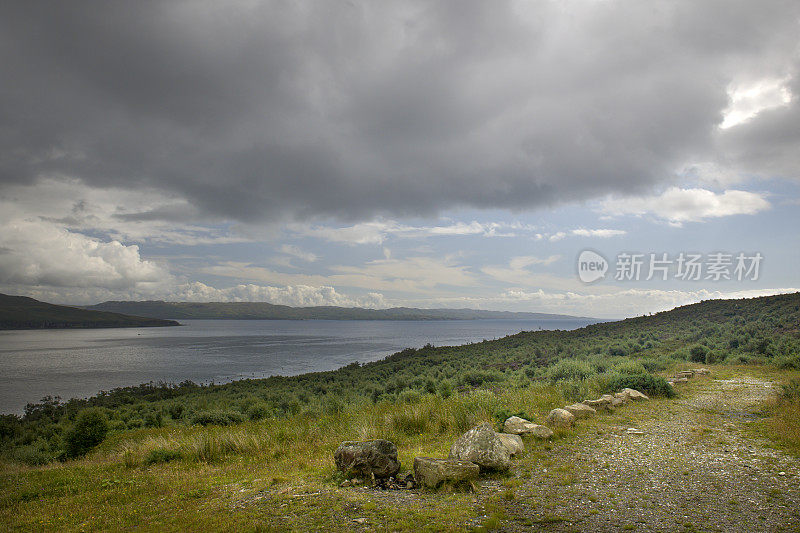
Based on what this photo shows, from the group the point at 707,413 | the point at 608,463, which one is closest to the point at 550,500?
the point at 608,463

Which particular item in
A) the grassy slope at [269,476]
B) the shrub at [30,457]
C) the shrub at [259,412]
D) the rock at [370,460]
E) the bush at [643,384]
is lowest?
the shrub at [30,457]

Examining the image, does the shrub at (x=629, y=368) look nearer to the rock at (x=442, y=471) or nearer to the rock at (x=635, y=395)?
the rock at (x=635, y=395)

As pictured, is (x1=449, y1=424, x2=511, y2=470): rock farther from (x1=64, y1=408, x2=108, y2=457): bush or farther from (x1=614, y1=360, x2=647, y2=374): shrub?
(x1=64, y1=408, x2=108, y2=457): bush

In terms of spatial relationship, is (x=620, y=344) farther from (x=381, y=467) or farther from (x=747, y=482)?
(x=381, y=467)

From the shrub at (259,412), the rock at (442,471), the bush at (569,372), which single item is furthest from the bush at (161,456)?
the bush at (569,372)

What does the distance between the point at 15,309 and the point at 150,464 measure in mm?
270738

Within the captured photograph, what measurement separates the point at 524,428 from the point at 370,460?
13.0 feet

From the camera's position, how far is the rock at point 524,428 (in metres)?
8.47

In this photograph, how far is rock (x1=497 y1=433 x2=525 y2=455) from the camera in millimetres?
7564

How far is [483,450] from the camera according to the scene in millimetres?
6688

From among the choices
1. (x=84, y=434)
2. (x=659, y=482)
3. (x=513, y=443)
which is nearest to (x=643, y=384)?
(x=513, y=443)

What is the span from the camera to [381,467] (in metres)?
6.62

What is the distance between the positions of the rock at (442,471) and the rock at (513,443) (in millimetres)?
1469

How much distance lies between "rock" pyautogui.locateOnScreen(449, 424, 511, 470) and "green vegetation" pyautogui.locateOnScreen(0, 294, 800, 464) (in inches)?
120
